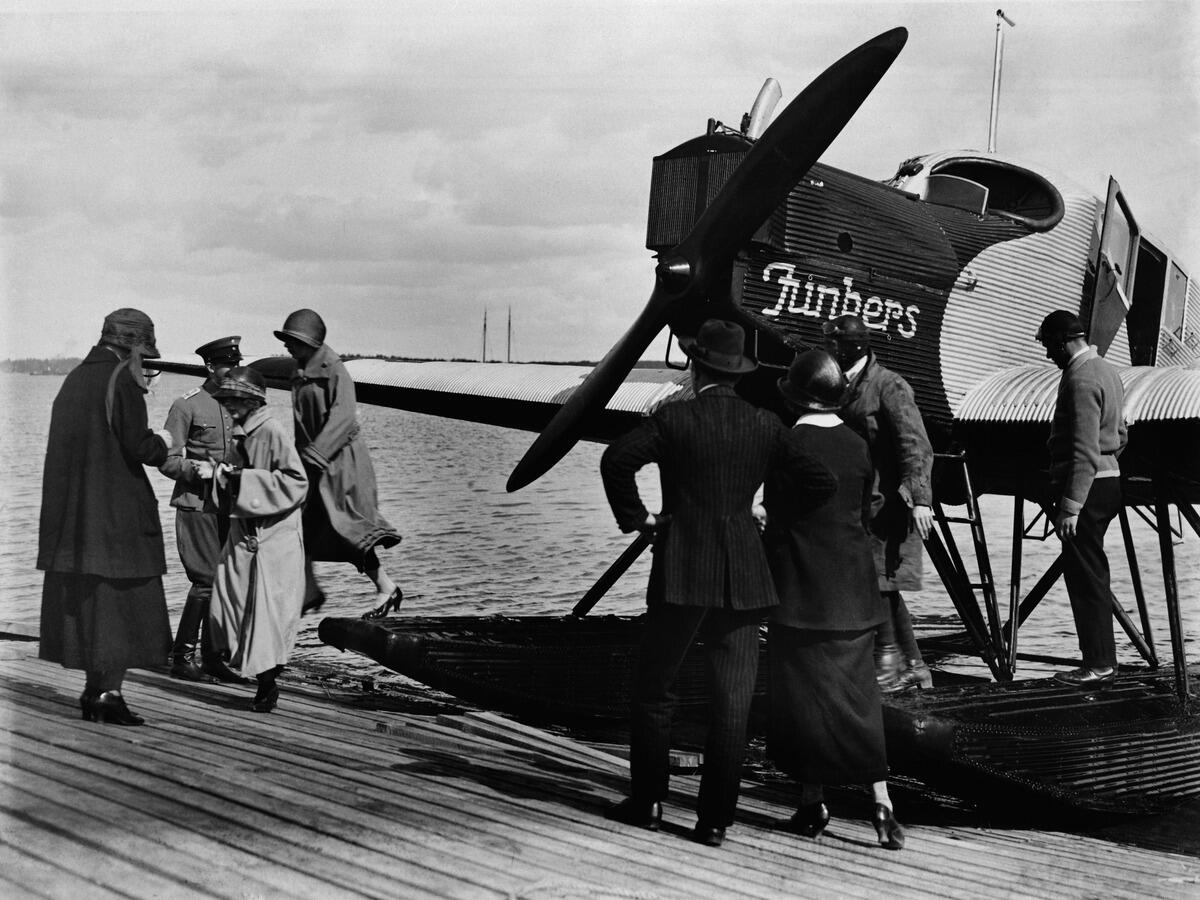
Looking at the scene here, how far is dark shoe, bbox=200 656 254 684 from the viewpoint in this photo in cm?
693

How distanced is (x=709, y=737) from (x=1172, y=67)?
393 cm

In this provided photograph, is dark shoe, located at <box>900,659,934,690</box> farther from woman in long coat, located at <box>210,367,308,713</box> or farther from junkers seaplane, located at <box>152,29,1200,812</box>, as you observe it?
→ woman in long coat, located at <box>210,367,308,713</box>

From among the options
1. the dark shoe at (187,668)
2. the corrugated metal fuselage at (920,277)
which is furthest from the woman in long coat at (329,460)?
the corrugated metal fuselage at (920,277)

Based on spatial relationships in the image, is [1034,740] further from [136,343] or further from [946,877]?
[136,343]

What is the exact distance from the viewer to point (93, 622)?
5305 millimetres

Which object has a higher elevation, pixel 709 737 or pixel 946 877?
pixel 709 737

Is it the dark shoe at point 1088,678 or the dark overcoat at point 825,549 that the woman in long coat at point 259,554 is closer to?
the dark overcoat at point 825,549

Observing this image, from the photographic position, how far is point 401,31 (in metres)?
6.10

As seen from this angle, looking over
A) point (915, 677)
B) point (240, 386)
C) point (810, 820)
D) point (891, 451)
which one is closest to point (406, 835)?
point (810, 820)

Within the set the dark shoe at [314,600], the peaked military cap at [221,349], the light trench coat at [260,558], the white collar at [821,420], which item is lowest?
the dark shoe at [314,600]

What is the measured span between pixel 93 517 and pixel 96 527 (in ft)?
0.15

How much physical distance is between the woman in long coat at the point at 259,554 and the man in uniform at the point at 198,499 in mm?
1235

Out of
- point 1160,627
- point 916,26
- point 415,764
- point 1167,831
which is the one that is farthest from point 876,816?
point 1160,627

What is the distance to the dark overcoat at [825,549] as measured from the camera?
174 inches
